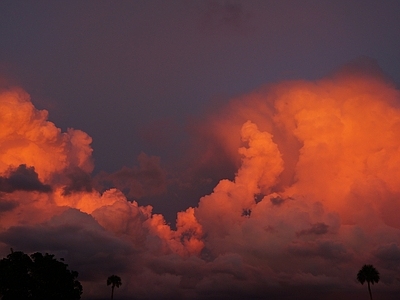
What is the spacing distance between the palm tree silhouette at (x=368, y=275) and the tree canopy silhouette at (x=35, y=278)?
80.6 metres

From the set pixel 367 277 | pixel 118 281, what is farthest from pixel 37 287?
pixel 367 277

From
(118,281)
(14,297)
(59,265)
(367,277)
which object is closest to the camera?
(14,297)

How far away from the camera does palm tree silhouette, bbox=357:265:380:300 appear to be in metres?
146

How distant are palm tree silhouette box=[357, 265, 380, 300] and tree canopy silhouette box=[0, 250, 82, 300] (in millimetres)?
80599

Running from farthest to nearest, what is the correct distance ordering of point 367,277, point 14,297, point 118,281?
point 118,281 → point 367,277 → point 14,297

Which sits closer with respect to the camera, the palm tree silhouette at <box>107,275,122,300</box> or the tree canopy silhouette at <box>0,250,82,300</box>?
the tree canopy silhouette at <box>0,250,82,300</box>

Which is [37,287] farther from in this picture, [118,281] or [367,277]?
[367,277]

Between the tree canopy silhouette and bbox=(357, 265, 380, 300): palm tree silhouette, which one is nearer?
the tree canopy silhouette

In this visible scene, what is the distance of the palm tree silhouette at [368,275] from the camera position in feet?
480

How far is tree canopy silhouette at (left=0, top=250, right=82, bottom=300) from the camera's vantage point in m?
99.1

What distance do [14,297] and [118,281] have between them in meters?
70.6

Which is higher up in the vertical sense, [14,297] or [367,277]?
[367,277]

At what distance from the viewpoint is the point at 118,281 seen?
167000 mm

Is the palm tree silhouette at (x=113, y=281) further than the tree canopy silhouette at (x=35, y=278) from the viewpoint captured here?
Yes
